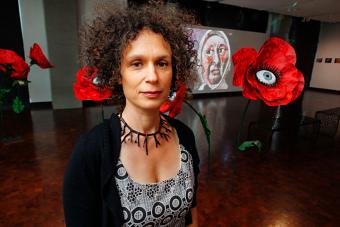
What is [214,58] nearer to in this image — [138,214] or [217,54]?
[217,54]

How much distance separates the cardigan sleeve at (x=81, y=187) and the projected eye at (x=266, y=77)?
2.63ft

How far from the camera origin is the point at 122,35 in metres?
0.66

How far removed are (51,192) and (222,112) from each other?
149 inches

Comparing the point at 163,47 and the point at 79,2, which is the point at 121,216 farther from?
the point at 79,2

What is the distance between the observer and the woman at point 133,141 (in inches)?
24.9

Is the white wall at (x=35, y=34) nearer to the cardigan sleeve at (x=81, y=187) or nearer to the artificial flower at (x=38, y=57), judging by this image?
the artificial flower at (x=38, y=57)

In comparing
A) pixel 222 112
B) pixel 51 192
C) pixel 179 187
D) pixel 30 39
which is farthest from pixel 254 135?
pixel 30 39

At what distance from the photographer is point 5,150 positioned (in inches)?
106

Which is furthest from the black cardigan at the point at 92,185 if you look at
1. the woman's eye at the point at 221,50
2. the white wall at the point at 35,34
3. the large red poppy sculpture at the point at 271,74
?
the woman's eye at the point at 221,50

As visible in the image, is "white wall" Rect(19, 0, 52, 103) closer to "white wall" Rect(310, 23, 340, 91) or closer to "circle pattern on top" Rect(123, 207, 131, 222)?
"circle pattern on top" Rect(123, 207, 131, 222)

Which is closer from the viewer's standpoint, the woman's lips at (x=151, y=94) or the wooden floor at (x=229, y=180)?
the woman's lips at (x=151, y=94)

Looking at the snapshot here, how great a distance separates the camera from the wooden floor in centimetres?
173

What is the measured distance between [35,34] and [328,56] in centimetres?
977

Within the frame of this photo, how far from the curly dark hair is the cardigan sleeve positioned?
0.23 m
